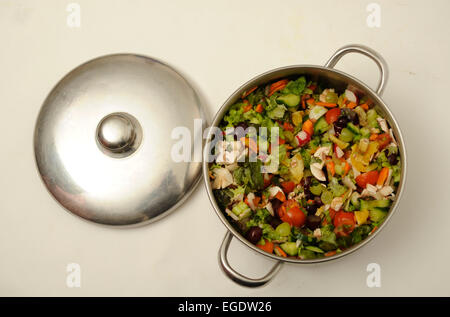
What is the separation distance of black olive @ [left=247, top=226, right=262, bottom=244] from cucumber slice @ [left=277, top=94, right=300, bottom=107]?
0.28 meters

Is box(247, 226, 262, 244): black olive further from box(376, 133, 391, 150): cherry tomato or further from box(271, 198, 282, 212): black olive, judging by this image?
box(376, 133, 391, 150): cherry tomato

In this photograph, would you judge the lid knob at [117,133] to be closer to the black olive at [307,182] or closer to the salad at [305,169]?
the salad at [305,169]

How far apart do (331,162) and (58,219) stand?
72 centimetres

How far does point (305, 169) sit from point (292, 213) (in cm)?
10

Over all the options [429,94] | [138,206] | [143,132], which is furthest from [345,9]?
[138,206]

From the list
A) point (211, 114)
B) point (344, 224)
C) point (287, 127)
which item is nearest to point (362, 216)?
point (344, 224)

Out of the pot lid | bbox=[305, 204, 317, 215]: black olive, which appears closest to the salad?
bbox=[305, 204, 317, 215]: black olive

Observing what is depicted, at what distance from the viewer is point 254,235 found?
2.65 feet

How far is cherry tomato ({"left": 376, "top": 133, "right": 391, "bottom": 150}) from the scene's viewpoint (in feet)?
2.63

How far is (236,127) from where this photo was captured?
843 millimetres

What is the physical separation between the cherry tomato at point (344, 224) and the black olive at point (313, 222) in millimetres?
39

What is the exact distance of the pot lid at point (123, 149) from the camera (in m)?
0.92

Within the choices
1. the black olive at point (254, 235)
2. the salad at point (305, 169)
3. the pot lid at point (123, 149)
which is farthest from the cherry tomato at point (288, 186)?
the pot lid at point (123, 149)

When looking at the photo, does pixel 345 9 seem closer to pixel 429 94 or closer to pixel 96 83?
pixel 429 94
